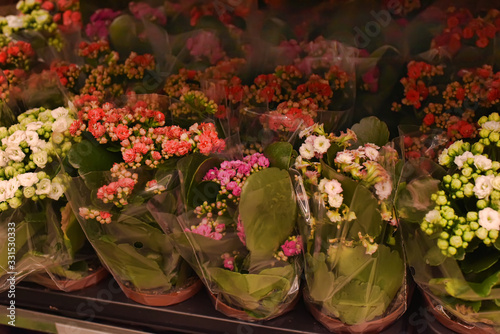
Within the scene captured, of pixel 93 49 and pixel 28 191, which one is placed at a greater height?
pixel 93 49

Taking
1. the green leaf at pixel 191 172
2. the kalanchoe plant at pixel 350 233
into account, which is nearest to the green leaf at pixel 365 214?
the kalanchoe plant at pixel 350 233

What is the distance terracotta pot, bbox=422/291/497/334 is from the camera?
105cm

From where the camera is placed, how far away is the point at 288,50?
1.55 m

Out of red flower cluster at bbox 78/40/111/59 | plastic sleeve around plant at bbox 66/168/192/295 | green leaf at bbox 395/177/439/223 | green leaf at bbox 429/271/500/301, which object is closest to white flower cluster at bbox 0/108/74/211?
plastic sleeve around plant at bbox 66/168/192/295

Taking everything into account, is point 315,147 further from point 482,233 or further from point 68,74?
point 68,74

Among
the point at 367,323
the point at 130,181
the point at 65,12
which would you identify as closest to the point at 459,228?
the point at 367,323

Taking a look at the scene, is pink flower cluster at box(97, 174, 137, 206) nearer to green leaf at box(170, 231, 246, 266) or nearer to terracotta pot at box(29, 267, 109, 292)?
green leaf at box(170, 231, 246, 266)

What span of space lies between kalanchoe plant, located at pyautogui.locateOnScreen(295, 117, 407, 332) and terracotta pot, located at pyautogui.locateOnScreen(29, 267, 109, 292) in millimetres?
640

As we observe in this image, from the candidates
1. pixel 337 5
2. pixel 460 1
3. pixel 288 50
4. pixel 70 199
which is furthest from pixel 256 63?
pixel 70 199

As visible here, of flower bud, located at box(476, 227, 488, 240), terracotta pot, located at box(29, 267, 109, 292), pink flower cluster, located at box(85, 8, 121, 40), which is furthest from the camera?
pink flower cluster, located at box(85, 8, 121, 40)

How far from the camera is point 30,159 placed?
126cm

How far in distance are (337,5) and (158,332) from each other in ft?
3.72

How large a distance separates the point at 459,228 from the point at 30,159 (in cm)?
108

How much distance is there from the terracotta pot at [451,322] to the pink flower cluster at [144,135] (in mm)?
641
